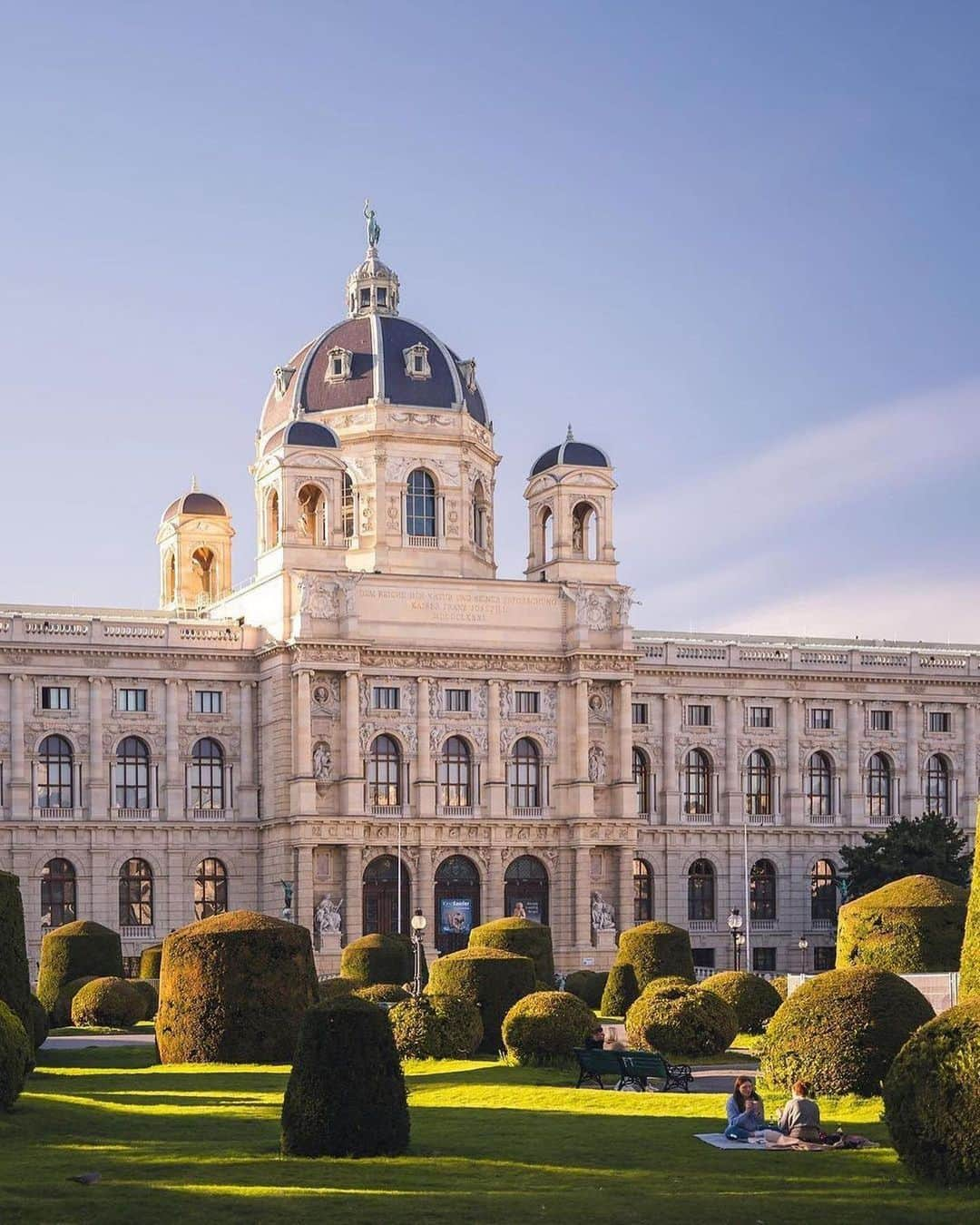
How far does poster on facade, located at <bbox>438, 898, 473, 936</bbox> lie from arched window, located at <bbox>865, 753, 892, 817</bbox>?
1915 centimetres

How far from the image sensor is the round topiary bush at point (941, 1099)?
2420cm

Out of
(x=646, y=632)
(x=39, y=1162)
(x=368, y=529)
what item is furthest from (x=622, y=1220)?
(x=646, y=632)

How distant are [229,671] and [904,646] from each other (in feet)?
102

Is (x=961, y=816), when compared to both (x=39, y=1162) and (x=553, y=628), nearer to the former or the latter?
(x=553, y=628)

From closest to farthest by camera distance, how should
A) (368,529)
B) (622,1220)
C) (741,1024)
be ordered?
(622,1220), (741,1024), (368,529)

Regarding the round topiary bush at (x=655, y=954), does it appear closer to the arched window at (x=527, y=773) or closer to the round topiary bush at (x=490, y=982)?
the round topiary bush at (x=490, y=982)

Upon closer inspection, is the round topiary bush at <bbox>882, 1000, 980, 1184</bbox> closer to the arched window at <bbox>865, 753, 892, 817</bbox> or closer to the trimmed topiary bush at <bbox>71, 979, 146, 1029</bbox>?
the trimmed topiary bush at <bbox>71, 979, 146, 1029</bbox>

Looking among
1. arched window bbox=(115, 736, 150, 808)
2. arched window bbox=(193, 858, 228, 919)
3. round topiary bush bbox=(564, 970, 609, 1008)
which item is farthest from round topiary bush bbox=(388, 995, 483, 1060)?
arched window bbox=(115, 736, 150, 808)

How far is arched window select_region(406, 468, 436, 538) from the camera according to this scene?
287 ft

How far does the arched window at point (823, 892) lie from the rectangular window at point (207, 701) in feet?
83.4

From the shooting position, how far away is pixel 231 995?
42031 mm

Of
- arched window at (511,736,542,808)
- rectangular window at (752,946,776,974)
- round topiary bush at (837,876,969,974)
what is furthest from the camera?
rectangular window at (752,946,776,974)

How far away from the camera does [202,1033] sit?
42.0 metres

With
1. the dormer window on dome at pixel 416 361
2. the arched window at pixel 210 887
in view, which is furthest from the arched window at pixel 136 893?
the dormer window on dome at pixel 416 361
